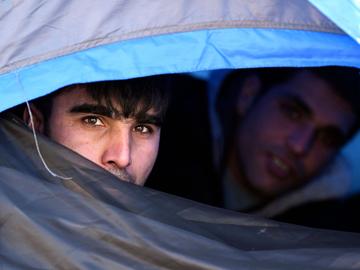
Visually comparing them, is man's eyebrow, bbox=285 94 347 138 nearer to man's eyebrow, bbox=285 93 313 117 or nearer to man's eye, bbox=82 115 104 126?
man's eyebrow, bbox=285 93 313 117

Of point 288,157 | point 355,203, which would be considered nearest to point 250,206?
point 288,157

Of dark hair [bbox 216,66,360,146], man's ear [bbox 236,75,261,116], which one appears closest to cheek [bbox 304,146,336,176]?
dark hair [bbox 216,66,360,146]

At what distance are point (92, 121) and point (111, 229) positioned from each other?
351 millimetres

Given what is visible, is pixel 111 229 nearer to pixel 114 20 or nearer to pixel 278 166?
pixel 114 20

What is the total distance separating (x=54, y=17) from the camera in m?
Answer: 1.35

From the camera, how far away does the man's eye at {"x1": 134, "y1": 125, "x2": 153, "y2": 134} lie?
170cm

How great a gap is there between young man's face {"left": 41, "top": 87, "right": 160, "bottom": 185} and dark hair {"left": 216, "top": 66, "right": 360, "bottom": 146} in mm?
1157

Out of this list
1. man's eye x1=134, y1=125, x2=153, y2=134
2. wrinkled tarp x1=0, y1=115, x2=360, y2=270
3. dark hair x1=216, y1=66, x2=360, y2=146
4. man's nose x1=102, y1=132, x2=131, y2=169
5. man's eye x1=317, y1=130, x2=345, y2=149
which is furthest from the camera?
man's eye x1=317, y1=130, x2=345, y2=149

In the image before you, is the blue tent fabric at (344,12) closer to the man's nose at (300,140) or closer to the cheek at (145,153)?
the cheek at (145,153)

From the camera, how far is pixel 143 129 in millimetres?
1717

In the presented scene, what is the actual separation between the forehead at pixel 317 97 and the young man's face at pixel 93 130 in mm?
1199

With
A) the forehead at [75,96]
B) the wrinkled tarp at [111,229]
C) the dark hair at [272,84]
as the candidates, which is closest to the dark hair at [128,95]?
the forehead at [75,96]

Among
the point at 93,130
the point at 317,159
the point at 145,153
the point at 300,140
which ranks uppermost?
the point at 93,130

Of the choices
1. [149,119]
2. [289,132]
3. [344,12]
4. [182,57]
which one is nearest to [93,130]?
Result: [149,119]
